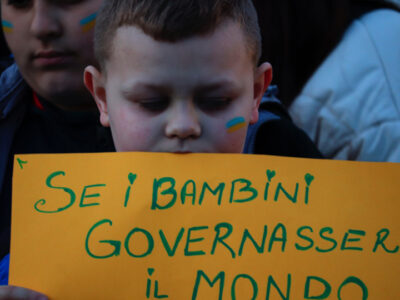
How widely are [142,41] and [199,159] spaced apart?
0.30 meters

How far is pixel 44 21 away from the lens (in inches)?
59.9

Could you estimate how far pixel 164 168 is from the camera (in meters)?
1.14

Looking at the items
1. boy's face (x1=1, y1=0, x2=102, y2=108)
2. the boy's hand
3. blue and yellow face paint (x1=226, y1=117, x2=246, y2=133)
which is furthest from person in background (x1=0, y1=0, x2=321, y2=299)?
the boy's hand

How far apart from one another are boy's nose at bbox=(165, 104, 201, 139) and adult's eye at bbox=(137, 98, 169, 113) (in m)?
0.03

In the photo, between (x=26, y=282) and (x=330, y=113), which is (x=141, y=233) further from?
(x=330, y=113)

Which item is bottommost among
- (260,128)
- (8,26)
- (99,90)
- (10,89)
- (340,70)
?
(99,90)

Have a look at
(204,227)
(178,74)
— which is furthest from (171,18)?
(204,227)

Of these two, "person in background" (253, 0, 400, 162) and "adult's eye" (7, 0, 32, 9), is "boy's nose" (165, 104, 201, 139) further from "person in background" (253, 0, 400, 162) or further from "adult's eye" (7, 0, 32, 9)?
"person in background" (253, 0, 400, 162)

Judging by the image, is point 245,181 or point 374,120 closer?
point 245,181

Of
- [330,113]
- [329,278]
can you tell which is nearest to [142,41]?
[329,278]

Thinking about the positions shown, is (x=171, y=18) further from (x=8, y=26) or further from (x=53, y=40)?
(x=8, y=26)

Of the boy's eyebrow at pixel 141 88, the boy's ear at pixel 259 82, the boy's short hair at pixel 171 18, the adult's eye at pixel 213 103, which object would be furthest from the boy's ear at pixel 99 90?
the boy's ear at pixel 259 82

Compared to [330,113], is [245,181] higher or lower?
lower

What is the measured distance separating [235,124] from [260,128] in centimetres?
48
